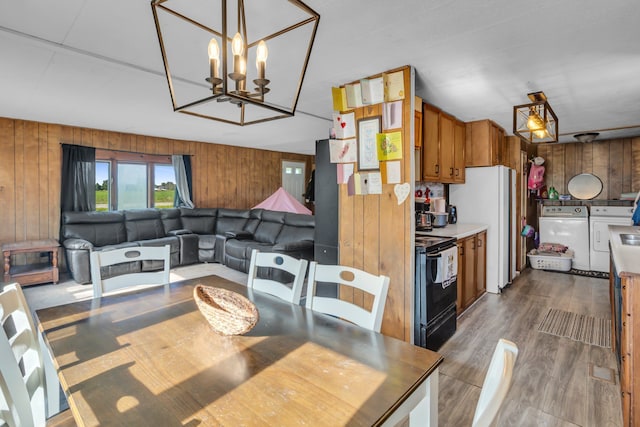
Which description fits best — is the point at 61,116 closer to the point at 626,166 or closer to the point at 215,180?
the point at 215,180

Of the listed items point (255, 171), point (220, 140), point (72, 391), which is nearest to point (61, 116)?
point (220, 140)

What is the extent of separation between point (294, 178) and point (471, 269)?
5.34 m

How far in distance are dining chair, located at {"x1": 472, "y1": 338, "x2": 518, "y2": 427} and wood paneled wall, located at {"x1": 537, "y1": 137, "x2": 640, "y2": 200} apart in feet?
21.1

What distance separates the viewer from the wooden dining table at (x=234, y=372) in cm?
83

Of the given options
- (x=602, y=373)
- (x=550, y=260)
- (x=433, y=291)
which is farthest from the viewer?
(x=550, y=260)

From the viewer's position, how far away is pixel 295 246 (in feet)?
15.0

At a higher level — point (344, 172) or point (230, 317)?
point (344, 172)

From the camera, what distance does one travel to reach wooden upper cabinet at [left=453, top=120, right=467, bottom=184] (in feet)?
13.4

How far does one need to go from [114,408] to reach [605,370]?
122 inches

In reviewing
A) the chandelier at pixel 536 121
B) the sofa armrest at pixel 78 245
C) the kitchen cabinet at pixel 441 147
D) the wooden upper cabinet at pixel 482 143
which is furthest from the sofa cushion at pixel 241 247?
the chandelier at pixel 536 121

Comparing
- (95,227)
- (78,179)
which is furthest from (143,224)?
(78,179)

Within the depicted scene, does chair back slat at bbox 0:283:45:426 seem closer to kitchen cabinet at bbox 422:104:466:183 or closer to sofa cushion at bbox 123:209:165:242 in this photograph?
kitchen cabinet at bbox 422:104:466:183

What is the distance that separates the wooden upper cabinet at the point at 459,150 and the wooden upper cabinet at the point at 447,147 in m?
0.08

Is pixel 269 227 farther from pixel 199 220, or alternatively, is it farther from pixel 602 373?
pixel 602 373
